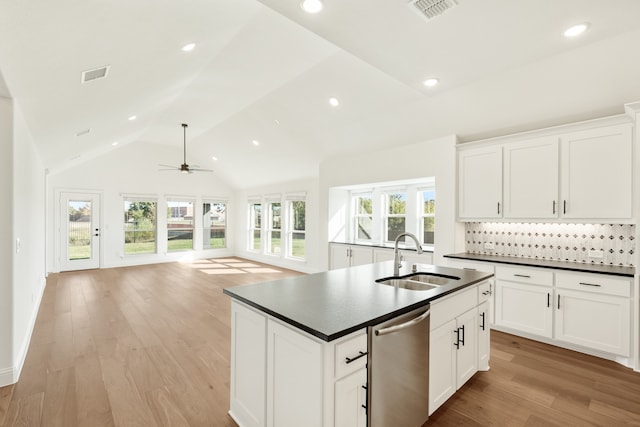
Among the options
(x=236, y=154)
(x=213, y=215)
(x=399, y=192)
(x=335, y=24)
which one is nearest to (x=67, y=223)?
(x=213, y=215)

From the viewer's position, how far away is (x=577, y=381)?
8.68 ft

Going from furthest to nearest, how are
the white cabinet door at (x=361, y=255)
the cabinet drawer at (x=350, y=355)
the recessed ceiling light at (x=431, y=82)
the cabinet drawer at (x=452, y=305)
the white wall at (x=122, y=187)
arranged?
the white wall at (x=122, y=187), the white cabinet door at (x=361, y=255), the recessed ceiling light at (x=431, y=82), the cabinet drawer at (x=452, y=305), the cabinet drawer at (x=350, y=355)

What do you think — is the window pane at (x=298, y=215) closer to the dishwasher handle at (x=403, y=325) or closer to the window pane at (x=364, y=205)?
the window pane at (x=364, y=205)

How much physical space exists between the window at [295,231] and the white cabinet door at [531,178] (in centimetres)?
513

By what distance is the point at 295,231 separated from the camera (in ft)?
26.8

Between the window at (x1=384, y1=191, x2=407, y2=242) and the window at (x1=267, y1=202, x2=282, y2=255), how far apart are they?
3.60 metres

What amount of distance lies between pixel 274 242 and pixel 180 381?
6486mm

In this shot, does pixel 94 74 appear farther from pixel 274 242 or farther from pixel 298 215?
pixel 274 242

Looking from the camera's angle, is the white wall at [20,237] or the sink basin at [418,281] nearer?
the sink basin at [418,281]

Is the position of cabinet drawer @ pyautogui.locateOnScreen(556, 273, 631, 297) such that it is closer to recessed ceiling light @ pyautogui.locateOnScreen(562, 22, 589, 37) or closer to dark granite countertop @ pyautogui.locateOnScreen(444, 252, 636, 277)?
dark granite countertop @ pyautogui.locateOnScreen(444, 252, 636, 277)

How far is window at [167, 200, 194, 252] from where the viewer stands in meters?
9.30

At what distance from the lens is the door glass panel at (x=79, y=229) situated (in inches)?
305

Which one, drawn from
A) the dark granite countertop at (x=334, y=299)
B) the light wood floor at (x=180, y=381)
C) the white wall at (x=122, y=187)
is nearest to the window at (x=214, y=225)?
the white wall at (x=122, y=187)

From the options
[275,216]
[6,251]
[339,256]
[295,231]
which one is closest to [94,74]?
[6,251]
